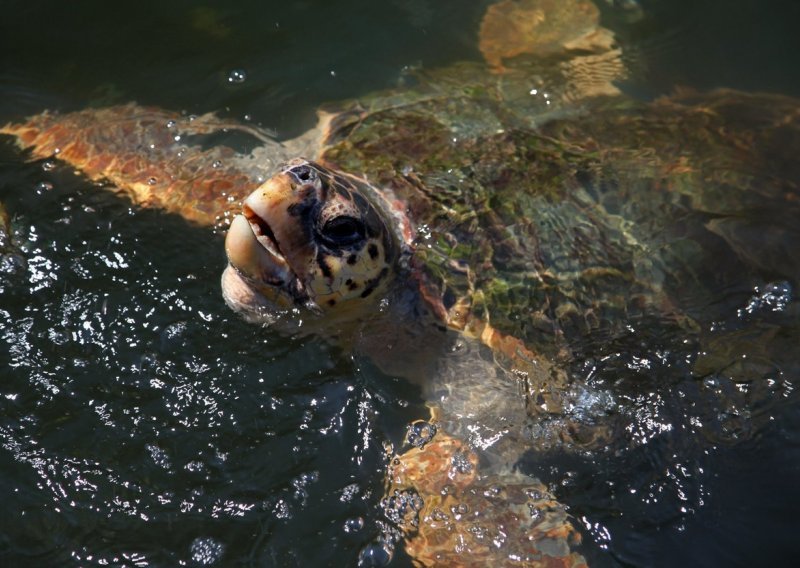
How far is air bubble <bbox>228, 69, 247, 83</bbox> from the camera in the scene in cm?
441

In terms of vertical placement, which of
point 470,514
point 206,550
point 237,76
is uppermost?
point 237,76

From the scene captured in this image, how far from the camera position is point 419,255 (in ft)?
10.9

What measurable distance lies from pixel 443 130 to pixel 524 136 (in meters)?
0.40

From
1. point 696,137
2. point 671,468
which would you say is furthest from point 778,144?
point 671,468

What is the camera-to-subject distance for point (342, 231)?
2.95m

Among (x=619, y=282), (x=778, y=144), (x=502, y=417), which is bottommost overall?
(x=502, y=417)

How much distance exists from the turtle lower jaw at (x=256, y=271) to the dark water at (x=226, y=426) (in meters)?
0.24

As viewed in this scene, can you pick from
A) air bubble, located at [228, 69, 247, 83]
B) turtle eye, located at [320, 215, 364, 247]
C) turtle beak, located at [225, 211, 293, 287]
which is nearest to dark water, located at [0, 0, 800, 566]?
turtle beak, located at [225, 211, 293, 287]

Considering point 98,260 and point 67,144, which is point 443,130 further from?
point 67,144

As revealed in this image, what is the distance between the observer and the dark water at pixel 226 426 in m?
2.64

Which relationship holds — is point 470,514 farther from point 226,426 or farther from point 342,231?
point 342,231

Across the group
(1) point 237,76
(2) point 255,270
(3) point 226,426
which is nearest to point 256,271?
(2) point 255,270

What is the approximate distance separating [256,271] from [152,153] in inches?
61.7

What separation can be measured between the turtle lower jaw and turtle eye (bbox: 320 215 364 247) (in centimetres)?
20
